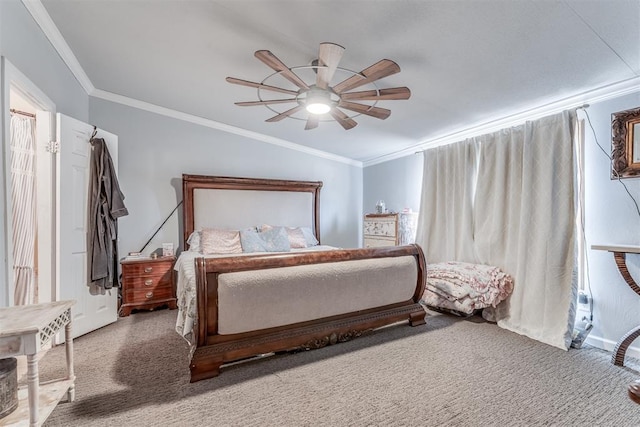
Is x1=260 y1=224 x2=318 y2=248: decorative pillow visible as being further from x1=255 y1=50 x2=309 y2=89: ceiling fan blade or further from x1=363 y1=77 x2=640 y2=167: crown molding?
x1=255 y1=50 x2=309 y2=89: ceiling fan blade

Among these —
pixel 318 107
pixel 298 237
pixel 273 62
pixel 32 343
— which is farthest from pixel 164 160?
pixel 32 343

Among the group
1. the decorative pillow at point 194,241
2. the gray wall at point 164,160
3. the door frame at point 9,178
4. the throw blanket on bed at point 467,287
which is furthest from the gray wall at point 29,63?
the throw blanket on bed at point 467,287

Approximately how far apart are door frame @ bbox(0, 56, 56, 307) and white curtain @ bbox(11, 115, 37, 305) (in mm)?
328

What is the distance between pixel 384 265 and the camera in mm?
2703

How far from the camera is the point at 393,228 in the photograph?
15.3 feet

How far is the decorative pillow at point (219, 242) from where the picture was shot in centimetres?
394

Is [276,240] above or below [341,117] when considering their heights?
below

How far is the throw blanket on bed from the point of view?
2980 millimetres

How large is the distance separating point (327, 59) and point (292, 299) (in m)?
1.75

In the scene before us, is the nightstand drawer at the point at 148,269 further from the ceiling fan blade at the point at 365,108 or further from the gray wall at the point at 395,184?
the gray wall at the point at 395,184

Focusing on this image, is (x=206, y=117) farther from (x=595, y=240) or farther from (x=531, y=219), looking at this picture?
(x=595, y=240)

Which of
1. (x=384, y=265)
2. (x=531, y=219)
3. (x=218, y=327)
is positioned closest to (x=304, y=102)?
(x=384, y=265)

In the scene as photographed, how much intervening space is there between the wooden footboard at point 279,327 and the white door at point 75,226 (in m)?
1.54

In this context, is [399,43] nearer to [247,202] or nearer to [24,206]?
[247,202]
